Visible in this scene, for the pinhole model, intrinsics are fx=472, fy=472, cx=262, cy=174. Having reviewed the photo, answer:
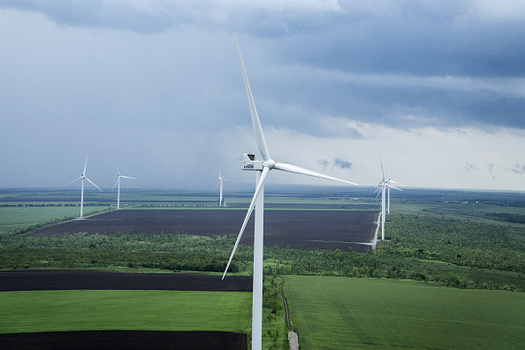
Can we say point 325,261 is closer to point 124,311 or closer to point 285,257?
point 285,257

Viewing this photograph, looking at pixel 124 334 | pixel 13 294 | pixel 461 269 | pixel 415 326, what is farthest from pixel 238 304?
pixel 461 269

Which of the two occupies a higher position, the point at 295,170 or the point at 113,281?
the point at 295,170

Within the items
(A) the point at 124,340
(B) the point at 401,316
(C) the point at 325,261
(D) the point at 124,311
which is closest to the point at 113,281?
(D) the point at 124,311

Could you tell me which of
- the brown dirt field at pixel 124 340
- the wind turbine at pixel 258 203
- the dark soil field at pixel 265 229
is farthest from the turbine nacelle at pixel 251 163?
the dark soil field at pixel 265 229

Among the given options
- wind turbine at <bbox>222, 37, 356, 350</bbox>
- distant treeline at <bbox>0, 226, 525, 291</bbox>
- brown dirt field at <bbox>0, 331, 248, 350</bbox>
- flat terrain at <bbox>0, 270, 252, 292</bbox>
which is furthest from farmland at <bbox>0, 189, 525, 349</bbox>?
wind turbine at <bbox>222, 37, 356, 350</bbox>

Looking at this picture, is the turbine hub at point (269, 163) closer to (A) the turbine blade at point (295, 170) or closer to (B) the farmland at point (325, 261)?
(A) the turbine blade at point (295, 170)

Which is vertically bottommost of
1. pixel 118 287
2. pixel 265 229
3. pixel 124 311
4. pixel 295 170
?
pixel 124 311

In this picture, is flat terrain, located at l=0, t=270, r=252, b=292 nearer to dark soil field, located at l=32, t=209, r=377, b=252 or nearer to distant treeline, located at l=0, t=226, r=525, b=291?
distant treeline, located at l=0, t=226, r=525, b=291

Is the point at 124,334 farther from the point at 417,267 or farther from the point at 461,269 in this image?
the point at 461,269
